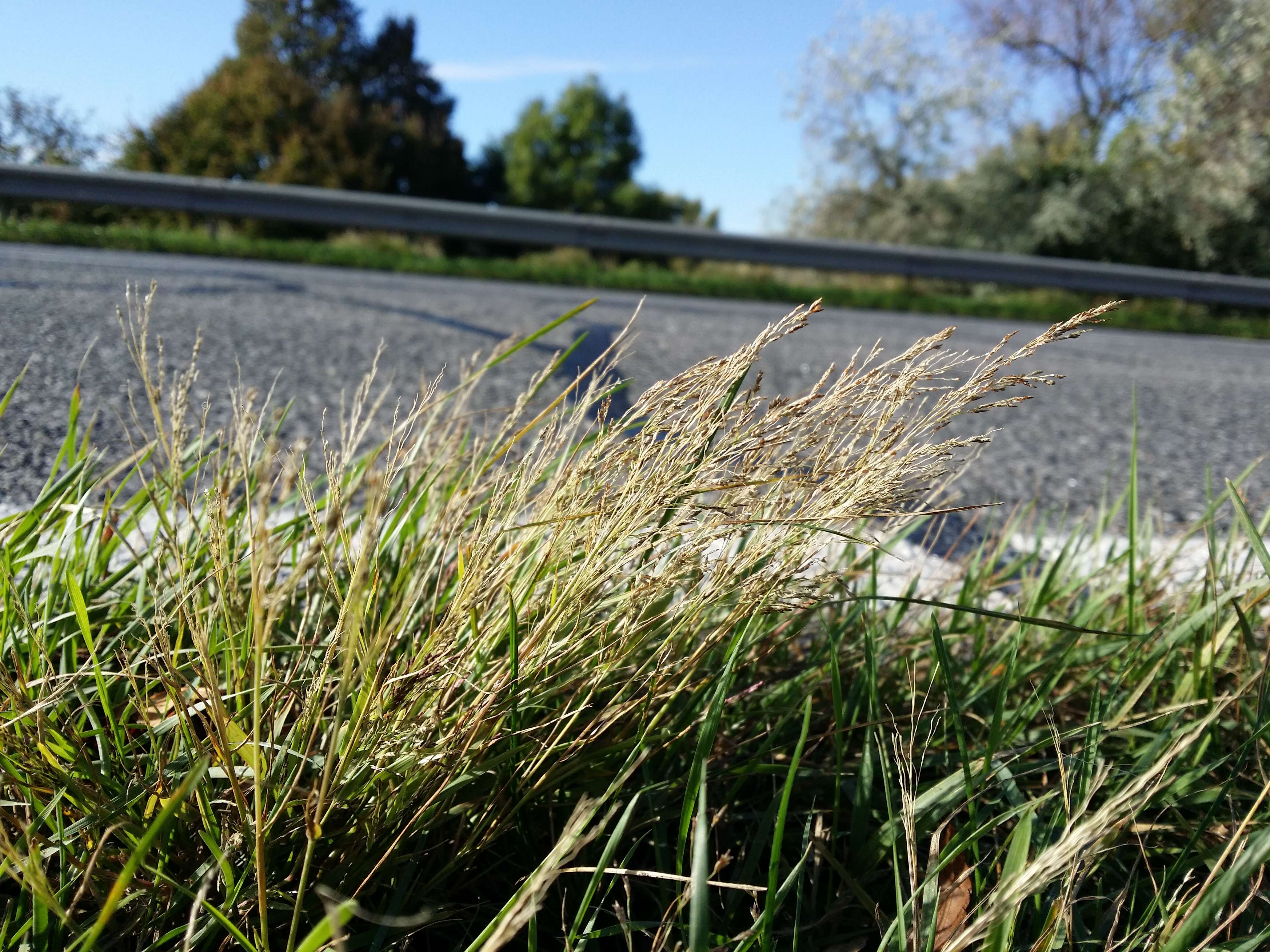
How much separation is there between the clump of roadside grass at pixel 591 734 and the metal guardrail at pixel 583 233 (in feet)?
28.4

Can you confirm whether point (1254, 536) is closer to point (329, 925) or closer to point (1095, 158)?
point (329, 925)

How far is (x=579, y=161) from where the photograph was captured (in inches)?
1296

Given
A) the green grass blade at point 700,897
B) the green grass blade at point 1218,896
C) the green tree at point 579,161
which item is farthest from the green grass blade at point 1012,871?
the green tree at point 579,161

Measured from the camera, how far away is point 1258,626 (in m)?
1.42

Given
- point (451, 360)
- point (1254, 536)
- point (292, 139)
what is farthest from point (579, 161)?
point (1254, 536)

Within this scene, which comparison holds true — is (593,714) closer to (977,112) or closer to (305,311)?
(305,311)

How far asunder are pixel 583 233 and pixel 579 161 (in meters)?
25.2

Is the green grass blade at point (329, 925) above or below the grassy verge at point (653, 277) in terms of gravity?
below

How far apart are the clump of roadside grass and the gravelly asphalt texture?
0.72m

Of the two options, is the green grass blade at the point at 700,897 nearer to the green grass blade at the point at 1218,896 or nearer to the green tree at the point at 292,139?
the green grass blade at the point at 1218,896

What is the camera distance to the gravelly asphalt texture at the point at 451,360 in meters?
2.50

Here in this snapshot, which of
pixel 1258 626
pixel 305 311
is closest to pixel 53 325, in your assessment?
pixel 305 311

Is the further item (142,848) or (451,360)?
(451,360)

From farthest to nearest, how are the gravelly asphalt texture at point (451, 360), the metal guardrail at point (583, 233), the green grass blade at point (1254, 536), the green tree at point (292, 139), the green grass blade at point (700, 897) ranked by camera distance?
the green tree at point (292, 139)
the metal guardrail at point (583, 233)
the gravelly asphalt texture at point (451, 360)
the green grass blade at point (1254, 536)
the green grass blade at point (700, 897)
